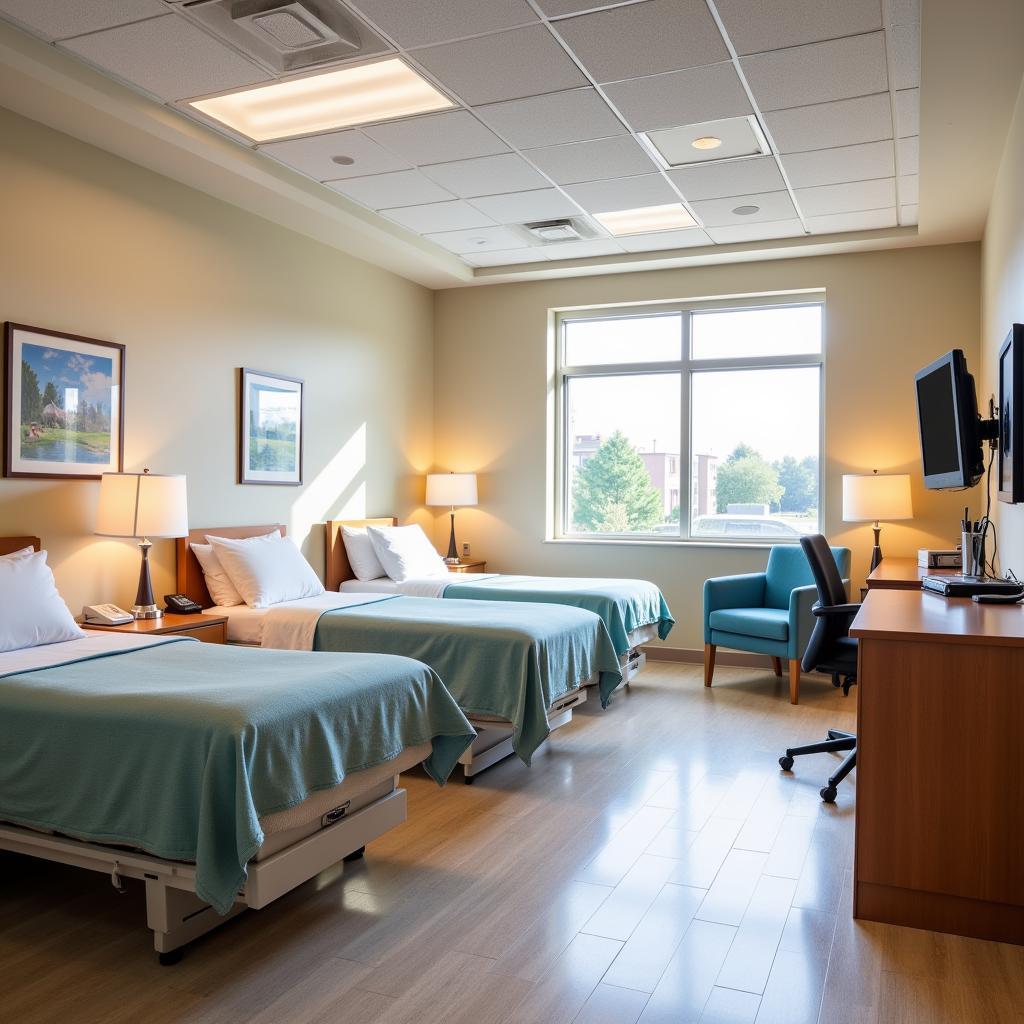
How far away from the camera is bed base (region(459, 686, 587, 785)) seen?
4.06m

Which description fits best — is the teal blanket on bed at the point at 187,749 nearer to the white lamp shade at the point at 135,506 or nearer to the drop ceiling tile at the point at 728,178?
the white lamp shade at the point at 135,506

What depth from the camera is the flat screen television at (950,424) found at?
11.9 feet

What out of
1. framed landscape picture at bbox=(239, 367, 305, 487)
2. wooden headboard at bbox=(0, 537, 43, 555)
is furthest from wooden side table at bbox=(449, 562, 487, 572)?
wooden headboard at bbox=(0, 537, 43, 555)

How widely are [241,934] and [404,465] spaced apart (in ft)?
16.2

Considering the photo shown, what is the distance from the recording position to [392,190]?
17.7ft

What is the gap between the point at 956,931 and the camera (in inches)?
103

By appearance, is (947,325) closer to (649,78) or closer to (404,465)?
(649,78)

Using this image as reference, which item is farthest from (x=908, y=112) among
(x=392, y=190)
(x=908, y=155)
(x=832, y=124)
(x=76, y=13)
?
(x=76, y=13)

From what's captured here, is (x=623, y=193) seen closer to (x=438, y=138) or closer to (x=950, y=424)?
(x=438, y=138)

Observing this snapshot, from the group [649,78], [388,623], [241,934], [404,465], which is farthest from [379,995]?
[404,465]

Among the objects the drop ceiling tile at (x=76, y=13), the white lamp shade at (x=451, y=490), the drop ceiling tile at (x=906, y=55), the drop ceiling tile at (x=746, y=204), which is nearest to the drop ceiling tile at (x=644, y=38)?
the drop ceiling tile at (x=906, y=55)

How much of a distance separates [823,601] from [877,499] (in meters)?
2.12

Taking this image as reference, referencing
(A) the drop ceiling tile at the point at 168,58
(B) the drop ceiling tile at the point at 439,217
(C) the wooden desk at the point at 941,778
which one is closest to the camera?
(C) the wooden desk at the point at 941,778

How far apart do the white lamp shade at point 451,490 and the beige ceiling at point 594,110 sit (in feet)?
6.04
